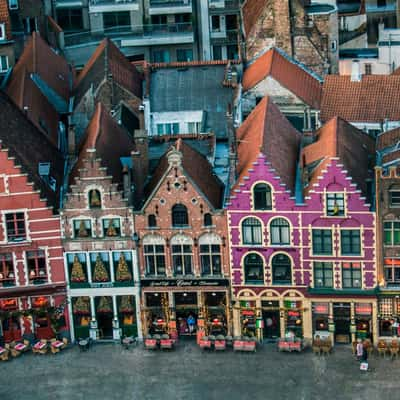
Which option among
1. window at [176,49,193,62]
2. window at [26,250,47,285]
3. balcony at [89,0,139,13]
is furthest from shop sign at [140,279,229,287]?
balcony at [89,0,139,13]

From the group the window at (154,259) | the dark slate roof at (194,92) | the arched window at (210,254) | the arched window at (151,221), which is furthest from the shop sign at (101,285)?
the dark slate roof at (194,92)

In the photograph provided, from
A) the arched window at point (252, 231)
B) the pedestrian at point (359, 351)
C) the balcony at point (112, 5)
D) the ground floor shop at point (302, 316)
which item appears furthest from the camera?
the balcony at point (112, 5)

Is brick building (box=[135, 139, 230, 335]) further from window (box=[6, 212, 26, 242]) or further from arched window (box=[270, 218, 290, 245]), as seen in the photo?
window (box=[6, 212, 26, 242])

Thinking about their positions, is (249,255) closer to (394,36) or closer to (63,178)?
(63,178)

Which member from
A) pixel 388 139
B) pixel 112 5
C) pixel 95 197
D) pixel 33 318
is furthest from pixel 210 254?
pixel 112 5

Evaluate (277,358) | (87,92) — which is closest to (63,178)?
(87,92)

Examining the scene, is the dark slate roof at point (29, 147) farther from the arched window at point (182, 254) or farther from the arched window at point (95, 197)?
the arched window at point (182, 254)
